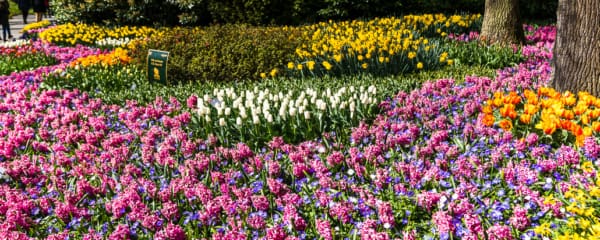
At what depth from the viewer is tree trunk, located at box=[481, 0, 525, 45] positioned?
8.30 metres

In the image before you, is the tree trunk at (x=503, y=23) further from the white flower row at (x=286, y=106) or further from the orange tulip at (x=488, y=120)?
the orange tulip at (x=488, y=120)

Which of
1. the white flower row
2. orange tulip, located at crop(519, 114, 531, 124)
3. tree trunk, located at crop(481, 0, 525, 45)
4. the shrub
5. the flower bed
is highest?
tree trunk, located at crop(481, 0, 525, 45)

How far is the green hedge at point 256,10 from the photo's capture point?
12977 millimetres

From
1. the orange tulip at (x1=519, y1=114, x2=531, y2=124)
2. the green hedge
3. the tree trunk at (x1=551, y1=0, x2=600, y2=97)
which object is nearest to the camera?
the orange tulip at (x1=519, y1=114, x2=531, y2=124)

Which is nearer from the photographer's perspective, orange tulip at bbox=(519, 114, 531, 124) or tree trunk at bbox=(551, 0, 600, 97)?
orange tulip at bbox=(519, 114, 531, 124)

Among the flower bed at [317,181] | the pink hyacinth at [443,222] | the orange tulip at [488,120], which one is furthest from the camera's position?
the orange tulip at [488,120]

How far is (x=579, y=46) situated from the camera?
4.75 m

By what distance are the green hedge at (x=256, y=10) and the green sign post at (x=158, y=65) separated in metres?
6.25

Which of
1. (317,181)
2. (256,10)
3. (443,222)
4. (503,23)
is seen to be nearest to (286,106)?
(317,181)

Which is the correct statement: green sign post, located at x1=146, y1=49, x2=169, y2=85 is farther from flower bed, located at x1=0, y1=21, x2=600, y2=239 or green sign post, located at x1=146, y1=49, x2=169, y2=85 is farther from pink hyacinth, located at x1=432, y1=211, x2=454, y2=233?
pink hyacinth, located at x1=432, y1=211, x2=454, y2=233

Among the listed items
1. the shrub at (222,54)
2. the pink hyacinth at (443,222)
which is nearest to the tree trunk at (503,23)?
the shrub at (222,54)

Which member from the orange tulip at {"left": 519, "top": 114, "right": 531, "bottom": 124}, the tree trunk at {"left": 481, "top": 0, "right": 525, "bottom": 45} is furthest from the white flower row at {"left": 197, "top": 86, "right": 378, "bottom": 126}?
the tree trunk at {"left": 481, "top": 0, "right": 525, "bottom": 45}

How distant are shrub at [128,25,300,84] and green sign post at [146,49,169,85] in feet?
2.12

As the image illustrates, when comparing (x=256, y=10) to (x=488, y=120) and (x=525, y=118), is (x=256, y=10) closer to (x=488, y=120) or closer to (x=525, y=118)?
(x=488, y=120)
